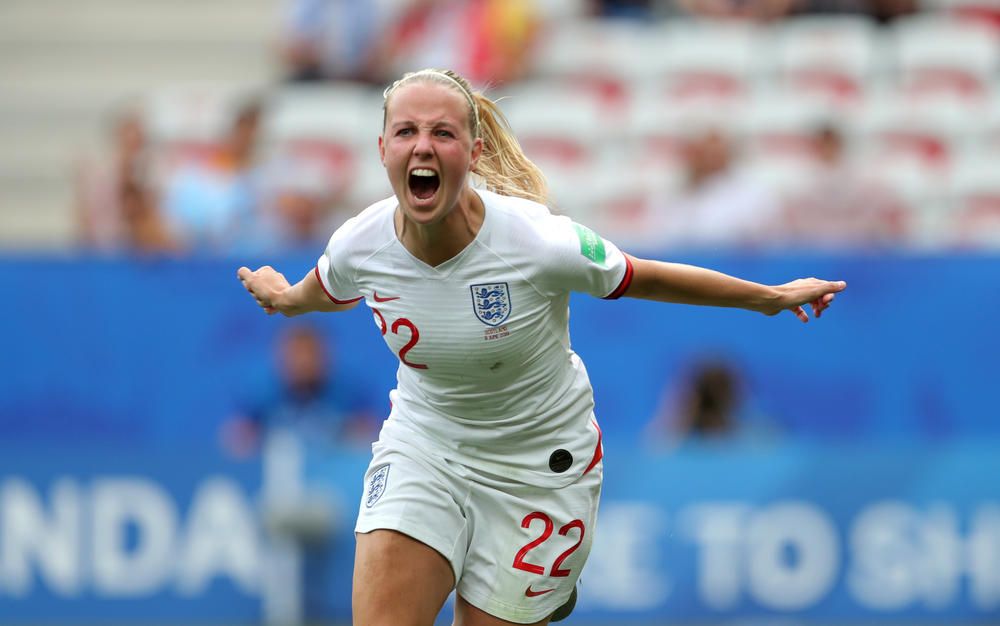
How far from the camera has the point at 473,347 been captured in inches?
176

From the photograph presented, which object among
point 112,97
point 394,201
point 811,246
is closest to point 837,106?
point 811,246

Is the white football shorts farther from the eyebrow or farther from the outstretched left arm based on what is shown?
the eyebrow

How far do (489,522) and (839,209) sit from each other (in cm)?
576

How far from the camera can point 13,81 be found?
1357 centimetres

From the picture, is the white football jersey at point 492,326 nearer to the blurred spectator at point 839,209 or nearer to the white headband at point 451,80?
the white headband at point 451,80

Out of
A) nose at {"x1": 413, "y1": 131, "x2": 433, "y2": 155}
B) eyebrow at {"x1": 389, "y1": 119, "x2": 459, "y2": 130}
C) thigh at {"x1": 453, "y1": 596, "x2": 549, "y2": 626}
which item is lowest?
thigh at {"x1": 453, "y1": 596, "x2": 549, "y2": 626}

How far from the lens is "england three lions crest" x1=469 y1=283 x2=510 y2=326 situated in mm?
4457

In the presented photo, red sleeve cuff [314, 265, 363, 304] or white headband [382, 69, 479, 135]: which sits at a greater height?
white headband [382, 69, 479, 135]

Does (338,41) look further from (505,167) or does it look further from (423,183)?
(423,183)

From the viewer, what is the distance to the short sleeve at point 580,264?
14.6 feet

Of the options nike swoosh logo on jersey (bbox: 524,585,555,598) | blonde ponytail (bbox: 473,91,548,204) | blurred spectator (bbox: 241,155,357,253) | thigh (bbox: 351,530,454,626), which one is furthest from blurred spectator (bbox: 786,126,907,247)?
thigh (bbox: 351,530,454,626)

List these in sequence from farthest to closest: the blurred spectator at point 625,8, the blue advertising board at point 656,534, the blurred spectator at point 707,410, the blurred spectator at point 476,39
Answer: the blurred spectator at point 625,8 < the blurred spectator at point 476,39 < the blurred spectator at point 707,410 < the blue advertising board at point 656,534

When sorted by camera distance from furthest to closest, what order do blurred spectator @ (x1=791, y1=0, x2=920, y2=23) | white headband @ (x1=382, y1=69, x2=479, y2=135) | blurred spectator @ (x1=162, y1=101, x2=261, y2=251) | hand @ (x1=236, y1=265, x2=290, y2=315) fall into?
1. blurred spectator @ (x1=791, y1=0, x2=920, y2=23)
2. blurred spectator @ (x1=162, y1=101, x2=261, y2=251)
3. hand @ (x1=236, y1=265, x2=290, y2=315)
4. white headband @ (x1=382, y1=69, x2=479, y2=135)

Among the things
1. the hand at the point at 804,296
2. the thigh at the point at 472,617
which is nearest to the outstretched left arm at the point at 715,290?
the hand at the point at 804,296
